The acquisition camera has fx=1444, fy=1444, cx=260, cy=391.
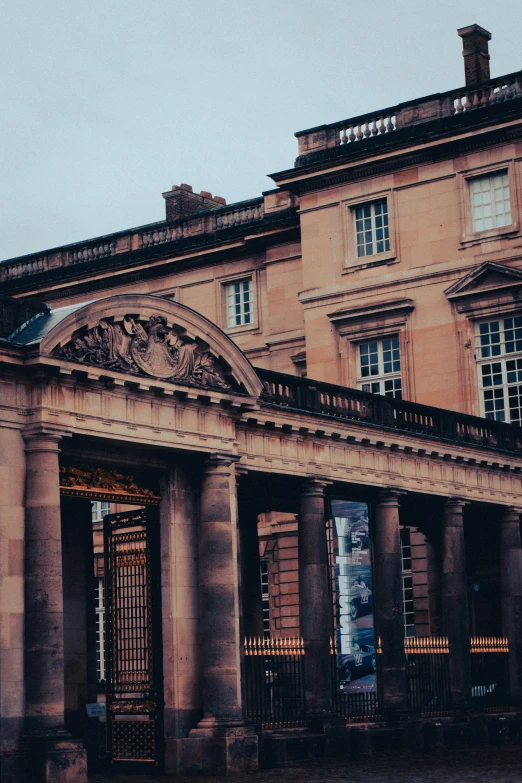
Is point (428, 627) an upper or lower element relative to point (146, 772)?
upper

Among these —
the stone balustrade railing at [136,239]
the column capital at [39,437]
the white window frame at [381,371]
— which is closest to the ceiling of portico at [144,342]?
the column capital at [39,437]

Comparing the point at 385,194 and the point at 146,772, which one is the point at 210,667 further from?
the point at 385,194

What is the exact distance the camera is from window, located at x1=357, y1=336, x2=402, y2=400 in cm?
4478

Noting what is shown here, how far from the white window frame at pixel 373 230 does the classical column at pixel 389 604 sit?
1345 cm

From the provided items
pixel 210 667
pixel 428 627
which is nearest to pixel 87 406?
pixel 210 667

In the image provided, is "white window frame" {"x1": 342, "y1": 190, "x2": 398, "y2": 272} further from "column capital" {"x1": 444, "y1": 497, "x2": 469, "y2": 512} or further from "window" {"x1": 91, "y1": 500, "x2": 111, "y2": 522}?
"window" {"x1": 91, "y1": 500, "x2": 111, "y2": 522}

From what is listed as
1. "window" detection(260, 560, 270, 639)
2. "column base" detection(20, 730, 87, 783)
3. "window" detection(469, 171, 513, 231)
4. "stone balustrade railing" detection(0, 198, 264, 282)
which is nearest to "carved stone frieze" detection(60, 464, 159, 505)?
"column base" detection(20, 730, 87, 783)

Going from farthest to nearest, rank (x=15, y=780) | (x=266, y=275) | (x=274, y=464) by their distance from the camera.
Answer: (x=266, y=275)
(x=274, y=464)
(x=15, y=780)

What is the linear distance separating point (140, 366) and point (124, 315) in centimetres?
96

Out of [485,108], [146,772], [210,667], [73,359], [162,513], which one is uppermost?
[485,108]

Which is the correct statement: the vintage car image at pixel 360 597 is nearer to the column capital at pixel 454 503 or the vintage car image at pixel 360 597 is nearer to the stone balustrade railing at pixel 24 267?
the column capital at pixel 454 503

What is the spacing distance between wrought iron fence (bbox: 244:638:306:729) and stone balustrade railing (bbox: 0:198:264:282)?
22831 millimetres

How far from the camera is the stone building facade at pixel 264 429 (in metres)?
23.5

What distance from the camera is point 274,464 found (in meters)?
29.6
